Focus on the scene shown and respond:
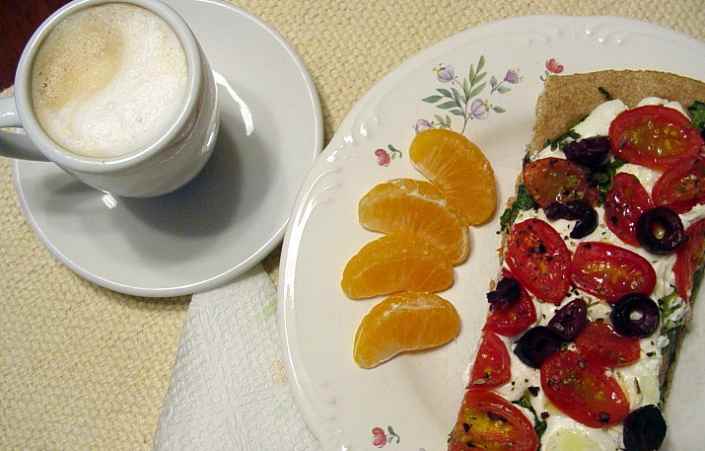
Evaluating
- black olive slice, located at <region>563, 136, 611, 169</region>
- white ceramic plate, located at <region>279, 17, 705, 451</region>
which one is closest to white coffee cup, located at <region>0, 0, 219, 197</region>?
white ceramic plate, located at <region>279, 17, 705, 451</region>

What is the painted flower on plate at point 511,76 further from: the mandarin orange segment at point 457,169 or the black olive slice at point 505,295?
the black olive slice at point 505,295

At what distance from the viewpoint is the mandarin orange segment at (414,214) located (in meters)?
2.13

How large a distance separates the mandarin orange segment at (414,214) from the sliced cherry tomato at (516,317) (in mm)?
270

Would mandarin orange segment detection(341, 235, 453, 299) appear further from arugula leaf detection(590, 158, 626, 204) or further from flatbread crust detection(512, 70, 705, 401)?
arugula leaf detection(590, 158, 626, 204)

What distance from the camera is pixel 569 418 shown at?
193 cm

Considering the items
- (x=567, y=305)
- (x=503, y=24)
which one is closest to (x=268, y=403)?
(x=567, y=305)

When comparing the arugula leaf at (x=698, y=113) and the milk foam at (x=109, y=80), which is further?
the arugula leaf at (x=698, y=113)

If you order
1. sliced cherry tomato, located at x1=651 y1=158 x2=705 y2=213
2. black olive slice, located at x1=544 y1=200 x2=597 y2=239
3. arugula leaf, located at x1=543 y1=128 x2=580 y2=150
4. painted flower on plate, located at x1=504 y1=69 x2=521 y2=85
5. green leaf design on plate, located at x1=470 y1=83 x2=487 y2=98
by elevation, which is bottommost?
black olive slice, located at x1=544 y1=200 x2=597 y2=239

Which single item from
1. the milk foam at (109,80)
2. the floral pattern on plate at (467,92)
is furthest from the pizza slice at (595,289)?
the milk foam at (109,80)

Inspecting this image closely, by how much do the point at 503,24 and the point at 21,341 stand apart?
1.80m

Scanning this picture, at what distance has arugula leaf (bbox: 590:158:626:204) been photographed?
6.85 ft

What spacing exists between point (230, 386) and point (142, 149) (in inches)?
30.7

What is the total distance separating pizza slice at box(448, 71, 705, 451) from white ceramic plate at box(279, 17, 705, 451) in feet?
0.49

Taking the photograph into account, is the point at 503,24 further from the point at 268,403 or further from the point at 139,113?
the point at 268,403
